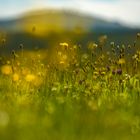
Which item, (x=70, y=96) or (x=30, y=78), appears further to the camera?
(x=30, y=78)

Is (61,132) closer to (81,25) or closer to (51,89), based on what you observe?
(51,89)

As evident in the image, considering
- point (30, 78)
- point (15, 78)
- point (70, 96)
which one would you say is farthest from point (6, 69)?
point (70, 96)

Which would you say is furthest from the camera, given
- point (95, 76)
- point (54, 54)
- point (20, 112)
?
point (54, 54)

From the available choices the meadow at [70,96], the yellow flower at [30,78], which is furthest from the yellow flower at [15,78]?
the yellow flower at [30,78]

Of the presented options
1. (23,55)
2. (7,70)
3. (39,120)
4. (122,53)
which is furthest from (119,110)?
(23,55)

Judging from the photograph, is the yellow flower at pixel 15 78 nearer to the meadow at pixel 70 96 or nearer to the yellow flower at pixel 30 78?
the meadow at pixel 70 96

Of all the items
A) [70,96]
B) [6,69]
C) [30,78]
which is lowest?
[70,96]

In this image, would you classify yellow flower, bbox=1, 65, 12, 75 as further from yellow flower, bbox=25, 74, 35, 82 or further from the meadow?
yellow flower, bbox=25, 74, 35, 82

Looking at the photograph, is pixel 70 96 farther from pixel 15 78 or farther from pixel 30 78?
pixel 15 78
